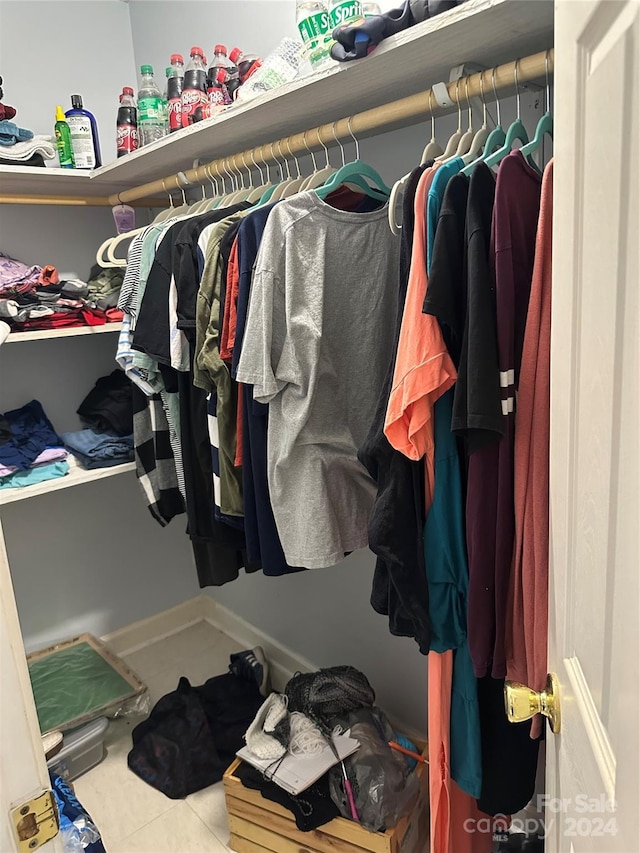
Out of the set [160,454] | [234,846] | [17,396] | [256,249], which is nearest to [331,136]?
[256,249]

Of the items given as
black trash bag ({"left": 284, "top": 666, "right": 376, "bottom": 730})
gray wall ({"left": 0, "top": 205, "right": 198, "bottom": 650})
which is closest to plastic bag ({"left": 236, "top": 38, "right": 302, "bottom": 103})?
gray wall ({"left": 0, "top": 205, "right": 198, "bottom": 650})

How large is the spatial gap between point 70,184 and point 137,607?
5.41 feet

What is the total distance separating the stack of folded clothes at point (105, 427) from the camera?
204 cm

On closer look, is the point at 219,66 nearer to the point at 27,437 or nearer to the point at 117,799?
the point at 27,437

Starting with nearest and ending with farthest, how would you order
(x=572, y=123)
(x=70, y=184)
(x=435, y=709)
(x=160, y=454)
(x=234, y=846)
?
(x=572, y=123) → (x=435, y=709) → (x=234, y=846) → (x=160, y=454) → (x=70, y=184)

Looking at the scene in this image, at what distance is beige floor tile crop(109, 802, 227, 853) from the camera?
5.75 ft

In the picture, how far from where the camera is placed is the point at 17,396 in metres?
2.24

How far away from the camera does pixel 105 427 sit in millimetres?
2178

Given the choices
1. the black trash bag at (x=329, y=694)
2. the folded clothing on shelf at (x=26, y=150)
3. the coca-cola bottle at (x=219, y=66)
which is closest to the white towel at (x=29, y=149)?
the folded clothing on shelf at (x=26, y=150)

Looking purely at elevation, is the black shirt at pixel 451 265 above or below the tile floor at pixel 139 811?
above

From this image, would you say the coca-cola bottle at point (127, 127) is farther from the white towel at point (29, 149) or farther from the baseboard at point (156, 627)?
the baseboard at point (156, 627)

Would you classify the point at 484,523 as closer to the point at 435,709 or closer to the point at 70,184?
the point at 435,709

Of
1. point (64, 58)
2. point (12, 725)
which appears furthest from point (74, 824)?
point (64, 58)

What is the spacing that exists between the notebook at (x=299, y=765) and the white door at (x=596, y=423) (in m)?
0.95
